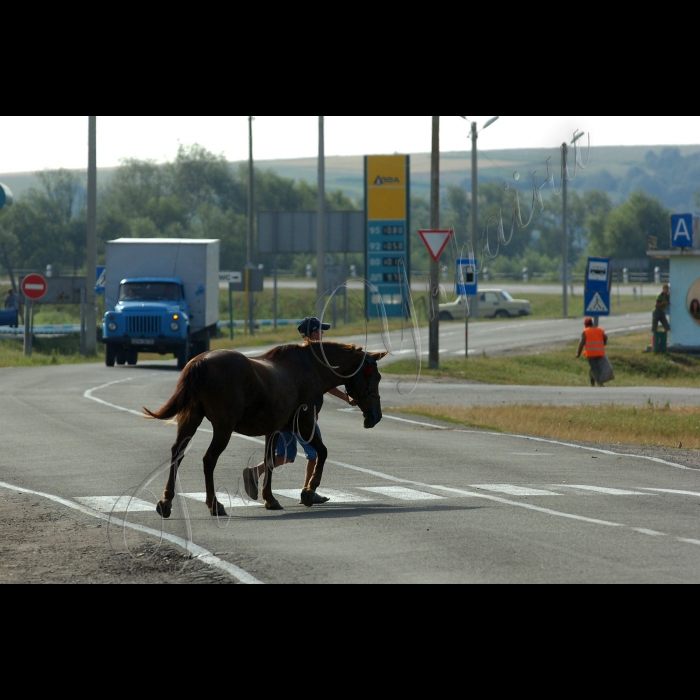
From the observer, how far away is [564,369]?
41562mm

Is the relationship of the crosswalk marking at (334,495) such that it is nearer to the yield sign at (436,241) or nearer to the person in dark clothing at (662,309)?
the yield sign at (436,241)

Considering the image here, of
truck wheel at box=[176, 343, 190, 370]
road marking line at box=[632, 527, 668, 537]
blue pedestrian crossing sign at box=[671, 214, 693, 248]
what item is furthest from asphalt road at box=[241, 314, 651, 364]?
road marking line at box=[632, 527, 668, 537]

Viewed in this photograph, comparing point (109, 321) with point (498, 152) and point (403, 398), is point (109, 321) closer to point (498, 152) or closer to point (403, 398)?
point (403, 398)

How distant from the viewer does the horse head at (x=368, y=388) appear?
12.8 m

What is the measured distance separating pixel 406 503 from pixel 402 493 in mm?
844

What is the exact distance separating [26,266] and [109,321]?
6309 centimetres

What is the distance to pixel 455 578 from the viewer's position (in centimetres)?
845

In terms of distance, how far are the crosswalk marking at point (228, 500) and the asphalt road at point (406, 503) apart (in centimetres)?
3

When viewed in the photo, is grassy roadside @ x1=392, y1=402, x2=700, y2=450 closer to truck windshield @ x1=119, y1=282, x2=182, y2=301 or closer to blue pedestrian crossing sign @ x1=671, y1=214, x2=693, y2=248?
truck windshield @ x1=119, y1=282, x2=182, y2=301

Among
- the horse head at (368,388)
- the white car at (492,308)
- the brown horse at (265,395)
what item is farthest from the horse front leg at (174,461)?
the white car at (492,308)

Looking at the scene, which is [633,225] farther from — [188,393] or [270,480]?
[188,393]

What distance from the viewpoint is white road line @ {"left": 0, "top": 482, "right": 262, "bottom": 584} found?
880cm

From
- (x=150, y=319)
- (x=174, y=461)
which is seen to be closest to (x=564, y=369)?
(x=150, y=319)
